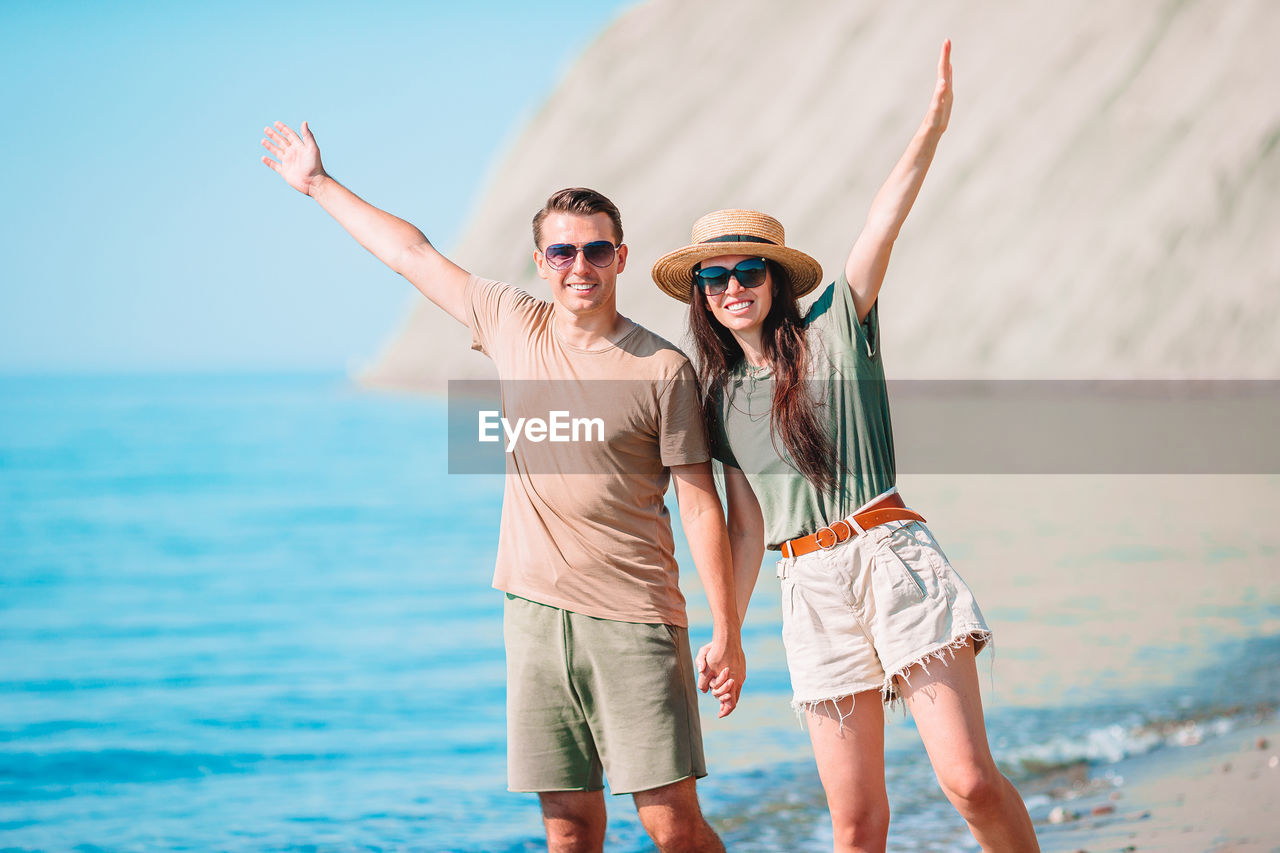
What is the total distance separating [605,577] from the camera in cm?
357

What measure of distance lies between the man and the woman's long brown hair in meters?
0.16

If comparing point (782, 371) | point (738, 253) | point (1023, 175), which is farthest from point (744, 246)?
point (1023, 175)

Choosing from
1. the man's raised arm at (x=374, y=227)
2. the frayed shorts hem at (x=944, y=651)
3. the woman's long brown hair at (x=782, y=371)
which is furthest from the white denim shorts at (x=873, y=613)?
the man's raised arm at (x=374, y=227)

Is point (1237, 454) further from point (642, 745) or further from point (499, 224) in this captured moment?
point (499, 224)

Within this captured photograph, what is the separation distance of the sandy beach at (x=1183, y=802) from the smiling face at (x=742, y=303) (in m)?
2.42

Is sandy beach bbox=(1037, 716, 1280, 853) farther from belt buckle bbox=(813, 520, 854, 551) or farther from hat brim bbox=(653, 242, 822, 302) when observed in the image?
hat brim bbox=(653, 242, 822, 302)

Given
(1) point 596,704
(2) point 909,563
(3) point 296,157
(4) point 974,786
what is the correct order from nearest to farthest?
(4) point 974,786, (2) point 909,563, (1) point 596,704, (3) point 296,157

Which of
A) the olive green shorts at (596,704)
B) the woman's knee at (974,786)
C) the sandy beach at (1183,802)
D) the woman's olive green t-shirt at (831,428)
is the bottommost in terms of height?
the sandy beach at (1183,802)

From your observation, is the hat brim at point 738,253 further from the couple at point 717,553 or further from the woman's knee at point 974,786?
the woman's knee at point 974,786

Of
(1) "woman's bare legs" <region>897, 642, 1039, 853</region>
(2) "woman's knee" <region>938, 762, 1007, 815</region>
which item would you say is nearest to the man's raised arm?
(1) "woman's bare legs" <region>897, 642, 1039, 853</region>

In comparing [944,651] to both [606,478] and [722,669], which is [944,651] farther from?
[606,478]

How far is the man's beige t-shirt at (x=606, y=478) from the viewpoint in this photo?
357 cm

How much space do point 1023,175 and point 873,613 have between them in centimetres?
2963

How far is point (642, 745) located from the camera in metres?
3.54
